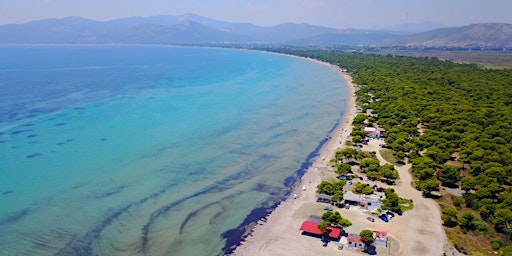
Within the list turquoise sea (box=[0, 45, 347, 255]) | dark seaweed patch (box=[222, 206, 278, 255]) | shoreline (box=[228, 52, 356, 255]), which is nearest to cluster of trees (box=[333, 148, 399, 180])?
shoreline (box=[228, 52, 356, 255])

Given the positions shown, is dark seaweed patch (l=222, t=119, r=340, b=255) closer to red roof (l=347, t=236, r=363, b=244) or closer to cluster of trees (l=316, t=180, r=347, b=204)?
cluster of trees (l=316, t=180, r=347, b=204)

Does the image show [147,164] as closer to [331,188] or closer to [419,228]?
[331,188]

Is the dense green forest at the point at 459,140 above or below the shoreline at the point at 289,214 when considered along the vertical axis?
above

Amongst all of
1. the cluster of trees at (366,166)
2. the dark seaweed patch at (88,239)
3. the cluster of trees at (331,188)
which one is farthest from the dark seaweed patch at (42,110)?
the cluster of trees at (331,188)

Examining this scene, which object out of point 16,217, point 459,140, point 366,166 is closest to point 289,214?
point 366,166

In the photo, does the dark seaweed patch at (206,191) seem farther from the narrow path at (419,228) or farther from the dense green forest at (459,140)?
the dense green forest at (459,140)

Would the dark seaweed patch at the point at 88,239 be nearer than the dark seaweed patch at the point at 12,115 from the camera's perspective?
Yes
